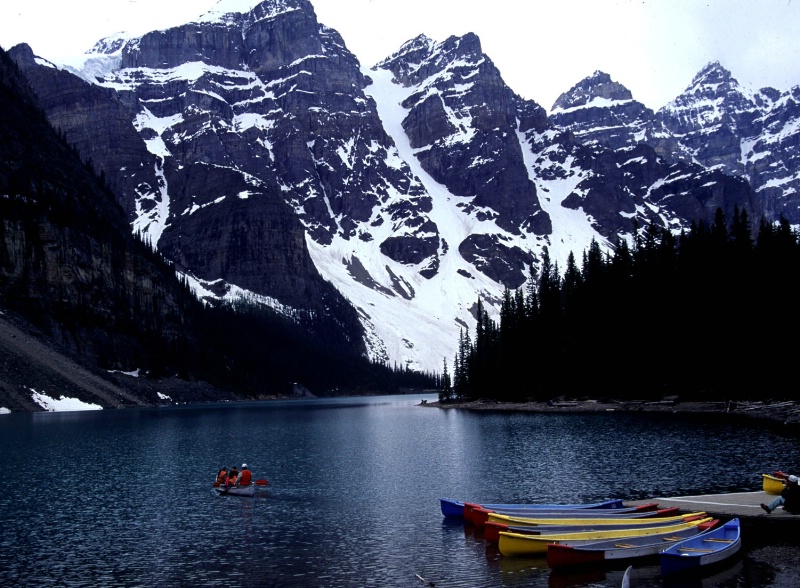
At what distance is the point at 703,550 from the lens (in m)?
27.7

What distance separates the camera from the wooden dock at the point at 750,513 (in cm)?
3061

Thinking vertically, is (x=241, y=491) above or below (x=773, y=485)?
below

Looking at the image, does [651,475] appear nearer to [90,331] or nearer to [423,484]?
[423,484]

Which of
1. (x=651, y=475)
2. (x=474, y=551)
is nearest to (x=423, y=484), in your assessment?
(x=651, y=475)

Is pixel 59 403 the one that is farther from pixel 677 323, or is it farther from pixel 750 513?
pixel 750 513

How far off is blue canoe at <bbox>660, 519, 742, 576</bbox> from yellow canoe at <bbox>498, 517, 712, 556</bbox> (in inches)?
46.2

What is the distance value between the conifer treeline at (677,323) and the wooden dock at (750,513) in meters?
51.4

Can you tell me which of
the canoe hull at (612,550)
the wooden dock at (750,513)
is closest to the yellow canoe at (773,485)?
the wooden dock at (750,513)

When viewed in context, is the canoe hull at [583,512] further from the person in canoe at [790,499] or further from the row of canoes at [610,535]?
the person in canoe at [790,499]

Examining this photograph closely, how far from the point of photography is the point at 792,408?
75.5 metres

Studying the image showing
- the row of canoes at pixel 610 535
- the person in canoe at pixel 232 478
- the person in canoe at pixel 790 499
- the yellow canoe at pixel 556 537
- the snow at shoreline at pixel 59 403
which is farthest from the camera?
the snow at shoreline at pixel 59 403

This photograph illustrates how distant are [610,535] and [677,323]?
7252 centimetres

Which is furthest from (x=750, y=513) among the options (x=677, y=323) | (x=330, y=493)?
(x=677, y=323)

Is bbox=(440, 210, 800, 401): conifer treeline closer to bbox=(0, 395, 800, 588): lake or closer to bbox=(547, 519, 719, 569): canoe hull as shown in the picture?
bbox=(0, 395, 800, 588): lake
